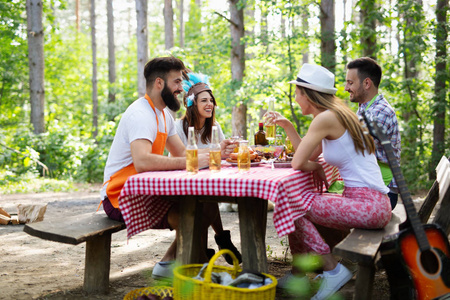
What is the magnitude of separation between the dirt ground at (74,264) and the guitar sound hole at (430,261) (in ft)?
2.76

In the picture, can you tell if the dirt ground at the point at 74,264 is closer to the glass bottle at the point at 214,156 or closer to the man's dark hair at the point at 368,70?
the glass bottle at the point at 214,156

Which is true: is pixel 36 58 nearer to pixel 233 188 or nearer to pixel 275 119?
pixel 275 119

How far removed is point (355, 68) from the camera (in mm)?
4207

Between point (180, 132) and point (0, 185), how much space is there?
23.0ft

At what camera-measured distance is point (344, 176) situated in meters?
3.23

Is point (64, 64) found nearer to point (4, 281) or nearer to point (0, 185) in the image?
point (0, 185)

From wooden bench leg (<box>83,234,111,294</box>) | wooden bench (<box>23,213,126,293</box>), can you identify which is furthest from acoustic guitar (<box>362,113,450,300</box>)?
wooden bench leg (<box>83,234,111,294</box>)

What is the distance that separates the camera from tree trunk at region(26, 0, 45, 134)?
11867 millimetres

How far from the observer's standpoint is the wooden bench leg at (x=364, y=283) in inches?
107

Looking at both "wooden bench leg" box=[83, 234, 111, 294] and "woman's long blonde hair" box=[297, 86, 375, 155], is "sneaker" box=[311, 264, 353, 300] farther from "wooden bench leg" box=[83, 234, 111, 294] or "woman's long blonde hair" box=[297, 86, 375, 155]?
"wooden bench leg" box=[83, 234, 111, 294]

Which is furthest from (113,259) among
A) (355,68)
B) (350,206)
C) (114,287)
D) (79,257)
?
(355,68)

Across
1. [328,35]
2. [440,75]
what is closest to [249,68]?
[328,35]

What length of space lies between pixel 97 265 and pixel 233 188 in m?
1.38

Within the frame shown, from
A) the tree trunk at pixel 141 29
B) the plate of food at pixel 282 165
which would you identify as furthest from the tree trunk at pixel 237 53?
the plate of food at pixel 282 165
